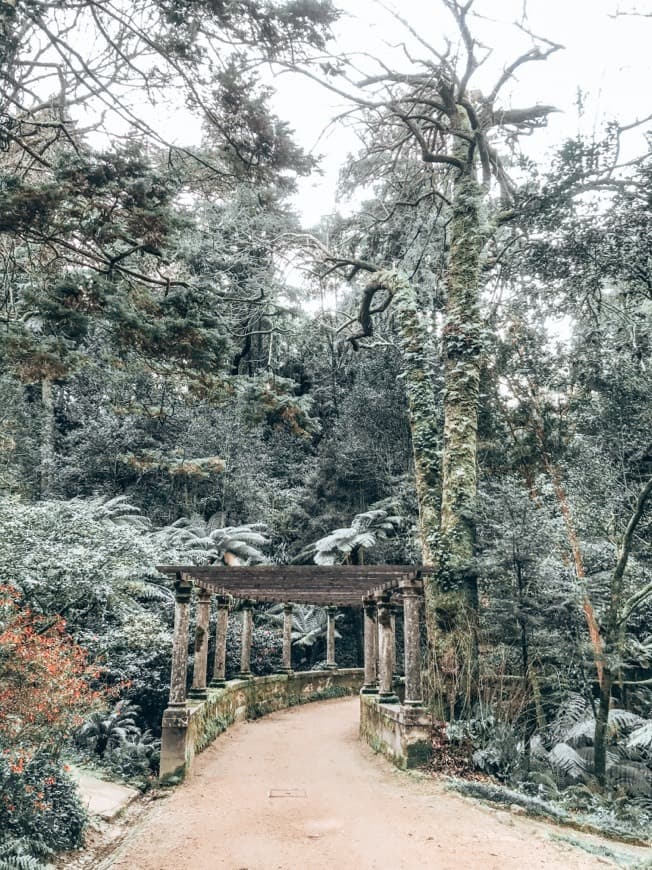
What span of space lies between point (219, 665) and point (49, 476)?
10.1 m

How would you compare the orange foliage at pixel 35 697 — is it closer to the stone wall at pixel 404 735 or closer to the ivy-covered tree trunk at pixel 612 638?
the stone wall at pixel 404 735

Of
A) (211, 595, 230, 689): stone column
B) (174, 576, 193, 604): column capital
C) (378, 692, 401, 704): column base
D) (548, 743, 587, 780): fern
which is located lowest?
(548, 743, 587, 780): fern

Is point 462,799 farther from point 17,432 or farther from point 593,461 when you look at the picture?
point 17,432

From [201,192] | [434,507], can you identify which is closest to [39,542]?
[201,192]

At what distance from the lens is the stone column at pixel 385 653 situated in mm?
9023

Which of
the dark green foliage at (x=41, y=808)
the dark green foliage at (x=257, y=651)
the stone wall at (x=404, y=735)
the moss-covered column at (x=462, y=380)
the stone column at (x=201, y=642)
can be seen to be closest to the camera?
the dark green foliage at (x=41, y=808)

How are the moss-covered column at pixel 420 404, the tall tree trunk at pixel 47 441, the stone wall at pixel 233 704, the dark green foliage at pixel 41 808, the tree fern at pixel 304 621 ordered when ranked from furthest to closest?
1. the tall tree trunk at pixel 47 441
2. the tree fern at pixel 304 621
3. the moss-covered column at pixel 420 404
4. the stone wall at pixel 233 704
5. the dark green foliage at pixel 41 808

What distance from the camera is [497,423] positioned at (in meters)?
13.8

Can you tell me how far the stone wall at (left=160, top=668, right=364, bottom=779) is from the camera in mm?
7180

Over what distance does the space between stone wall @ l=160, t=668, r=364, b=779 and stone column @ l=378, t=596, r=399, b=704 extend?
276 centimetres

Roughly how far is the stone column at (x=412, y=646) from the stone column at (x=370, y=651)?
3.38 m

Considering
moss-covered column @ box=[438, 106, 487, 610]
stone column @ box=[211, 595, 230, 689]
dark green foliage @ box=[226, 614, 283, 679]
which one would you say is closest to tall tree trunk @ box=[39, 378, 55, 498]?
dark green foliage @ box=[226, 614, 283, 679]

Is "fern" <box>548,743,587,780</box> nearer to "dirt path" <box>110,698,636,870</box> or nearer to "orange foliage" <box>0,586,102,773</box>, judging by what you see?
"dirt path" <box>110,698,636,870</box>

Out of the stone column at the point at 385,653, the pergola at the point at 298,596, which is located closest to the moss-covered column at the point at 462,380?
the stone column at the point at 385,653
